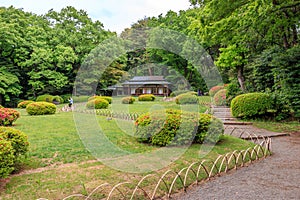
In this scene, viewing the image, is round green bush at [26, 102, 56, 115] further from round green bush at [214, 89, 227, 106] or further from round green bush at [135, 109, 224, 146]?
round green bush at [214, 89, 227, 106]

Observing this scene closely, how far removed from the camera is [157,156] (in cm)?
574

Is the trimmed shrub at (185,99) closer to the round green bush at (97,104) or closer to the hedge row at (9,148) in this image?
the round green bush at (97,104)

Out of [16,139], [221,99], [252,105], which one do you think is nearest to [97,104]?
[221,99]

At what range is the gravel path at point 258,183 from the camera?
12.4 ft

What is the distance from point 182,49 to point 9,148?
20895mm

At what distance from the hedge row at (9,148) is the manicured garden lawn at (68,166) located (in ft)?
1.11

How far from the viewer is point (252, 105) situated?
12625 millimetres

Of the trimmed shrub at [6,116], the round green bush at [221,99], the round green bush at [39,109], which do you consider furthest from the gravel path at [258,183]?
the round green bush at [39,109]

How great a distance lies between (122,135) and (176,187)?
4.09 meters

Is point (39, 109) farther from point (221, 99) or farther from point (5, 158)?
point (221, 99)

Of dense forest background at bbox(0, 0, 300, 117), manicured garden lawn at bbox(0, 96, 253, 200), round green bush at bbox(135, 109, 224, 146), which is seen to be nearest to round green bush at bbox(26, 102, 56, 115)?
dense forest background at bbox(0, 0, 300, 117)

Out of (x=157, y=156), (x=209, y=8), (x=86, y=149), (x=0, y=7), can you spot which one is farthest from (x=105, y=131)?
(x=0, y=7)

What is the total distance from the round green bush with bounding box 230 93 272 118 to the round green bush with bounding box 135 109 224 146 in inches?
256

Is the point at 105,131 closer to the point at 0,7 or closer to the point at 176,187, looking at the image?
the point at 176,187
